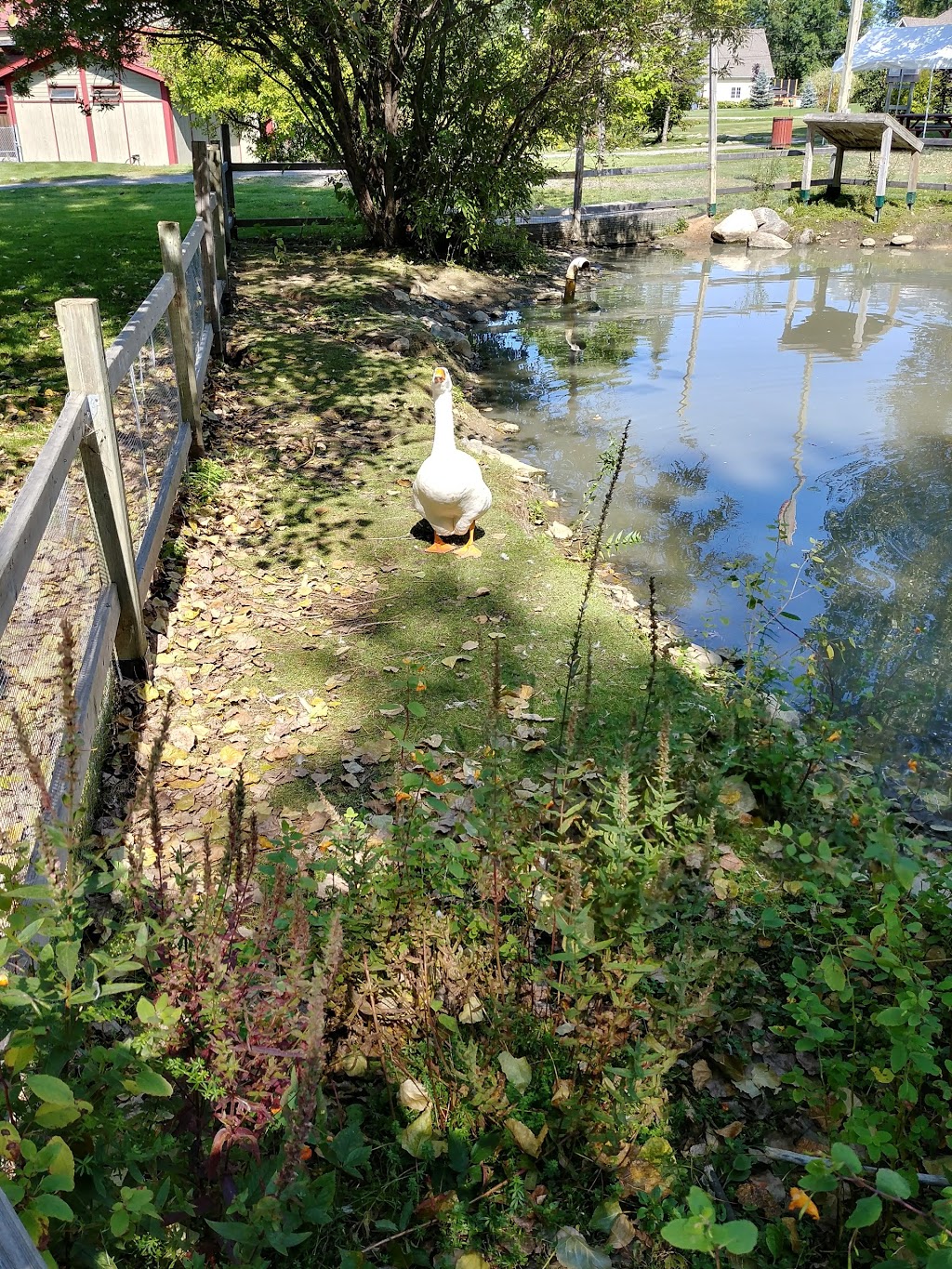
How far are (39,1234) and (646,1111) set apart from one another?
5.31 ft

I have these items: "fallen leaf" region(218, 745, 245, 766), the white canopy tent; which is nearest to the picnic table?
the white canopy tent

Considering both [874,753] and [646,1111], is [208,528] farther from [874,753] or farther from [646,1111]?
[646,1111]

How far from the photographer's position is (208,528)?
6.68 meters

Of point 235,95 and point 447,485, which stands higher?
point 235,95

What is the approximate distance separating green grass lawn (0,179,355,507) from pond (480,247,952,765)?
4.20 metres

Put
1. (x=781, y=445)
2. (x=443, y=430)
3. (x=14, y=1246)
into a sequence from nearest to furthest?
(x=14, y=1246) < (x=443, y=430) < (x=781, y=445)

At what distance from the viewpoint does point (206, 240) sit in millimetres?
9352

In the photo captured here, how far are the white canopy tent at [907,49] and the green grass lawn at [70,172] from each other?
20430mm

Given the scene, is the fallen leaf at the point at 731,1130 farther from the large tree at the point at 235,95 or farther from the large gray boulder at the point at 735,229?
the large gray boulder at the point at 735,229

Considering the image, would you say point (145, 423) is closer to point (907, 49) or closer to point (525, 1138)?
point (525, 1138)

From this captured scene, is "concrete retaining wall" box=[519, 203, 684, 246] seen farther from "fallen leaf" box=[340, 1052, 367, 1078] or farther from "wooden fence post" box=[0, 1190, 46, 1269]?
"wooden fence post" box=[0, 1190, 46, 1269]

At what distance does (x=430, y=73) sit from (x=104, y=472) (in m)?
13.0

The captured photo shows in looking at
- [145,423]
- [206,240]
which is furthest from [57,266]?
[145,423]

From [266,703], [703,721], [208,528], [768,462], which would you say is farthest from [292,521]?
[768,462]
